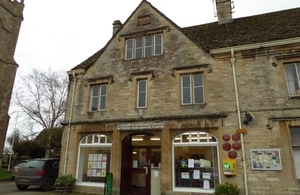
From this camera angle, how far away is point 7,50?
24.5 m

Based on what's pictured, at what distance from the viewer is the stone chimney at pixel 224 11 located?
1661 cm

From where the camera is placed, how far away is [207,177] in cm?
1084

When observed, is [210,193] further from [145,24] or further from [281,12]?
[281,12]

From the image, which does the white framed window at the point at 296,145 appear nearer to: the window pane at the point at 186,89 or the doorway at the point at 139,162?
the window pane at the point at 186,89

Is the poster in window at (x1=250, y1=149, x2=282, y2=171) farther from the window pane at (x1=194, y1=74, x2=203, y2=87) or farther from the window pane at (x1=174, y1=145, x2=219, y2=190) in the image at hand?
the window pane at (x1=194, y1=74, x2=203, y2=87)

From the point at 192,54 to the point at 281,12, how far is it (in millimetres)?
7811

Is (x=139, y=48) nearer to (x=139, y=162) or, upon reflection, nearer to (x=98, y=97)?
(x=98, y=97)

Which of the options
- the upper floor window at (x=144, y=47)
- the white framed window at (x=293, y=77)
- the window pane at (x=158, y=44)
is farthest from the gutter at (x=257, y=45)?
the upper floor window at (x=144, y=47)

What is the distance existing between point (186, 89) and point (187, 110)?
1190mm

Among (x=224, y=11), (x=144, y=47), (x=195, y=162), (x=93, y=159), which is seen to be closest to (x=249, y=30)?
(x=224, y=11)

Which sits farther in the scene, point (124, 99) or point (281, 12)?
point (281, 12)

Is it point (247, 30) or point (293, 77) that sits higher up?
point (247, 30)

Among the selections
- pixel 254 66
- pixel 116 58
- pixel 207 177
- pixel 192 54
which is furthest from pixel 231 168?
pixel 116 58

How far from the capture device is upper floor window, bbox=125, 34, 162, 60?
1391 centimetres
